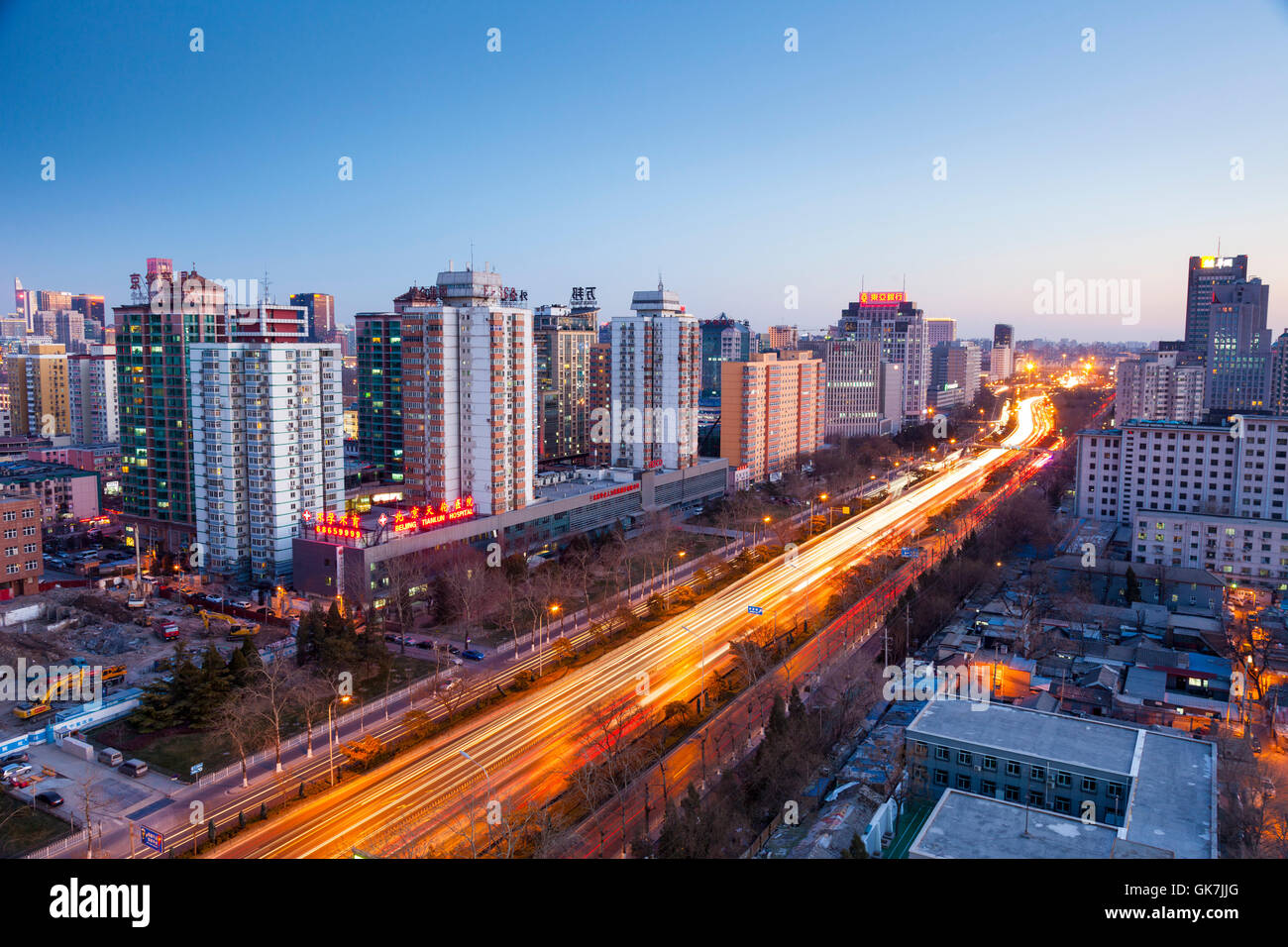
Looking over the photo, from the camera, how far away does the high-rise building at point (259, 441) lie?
16109 millimetres

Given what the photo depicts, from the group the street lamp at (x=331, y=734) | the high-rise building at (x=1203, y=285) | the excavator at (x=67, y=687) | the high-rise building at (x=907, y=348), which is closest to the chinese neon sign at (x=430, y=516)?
the street lamp at (x=331, y=734)

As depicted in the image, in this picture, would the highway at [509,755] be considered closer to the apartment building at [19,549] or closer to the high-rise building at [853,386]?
the apartment building at [19,549]

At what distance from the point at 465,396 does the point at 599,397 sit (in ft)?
34.4

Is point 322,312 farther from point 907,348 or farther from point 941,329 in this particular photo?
point 941,329

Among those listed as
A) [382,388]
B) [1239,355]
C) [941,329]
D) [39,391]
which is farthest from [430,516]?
[941,329]

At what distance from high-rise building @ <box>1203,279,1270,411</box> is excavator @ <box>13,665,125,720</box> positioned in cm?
3701

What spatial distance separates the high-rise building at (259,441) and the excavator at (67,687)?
13.7 ft

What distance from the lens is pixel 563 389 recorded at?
30047 mm

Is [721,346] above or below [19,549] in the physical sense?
above

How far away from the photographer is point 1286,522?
17.0 m

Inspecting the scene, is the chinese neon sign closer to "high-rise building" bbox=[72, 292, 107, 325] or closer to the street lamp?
the street lamp
